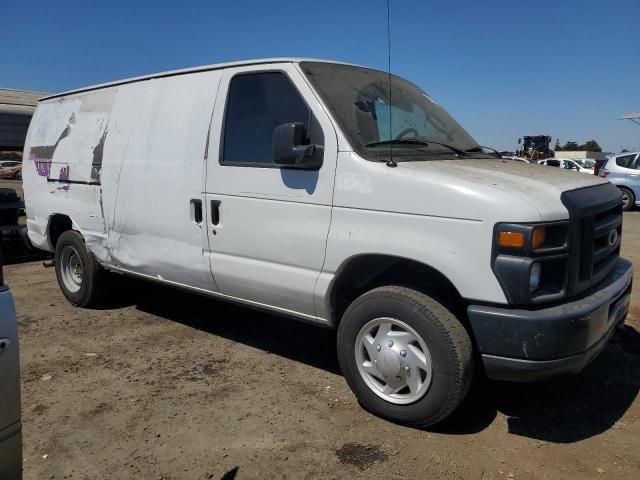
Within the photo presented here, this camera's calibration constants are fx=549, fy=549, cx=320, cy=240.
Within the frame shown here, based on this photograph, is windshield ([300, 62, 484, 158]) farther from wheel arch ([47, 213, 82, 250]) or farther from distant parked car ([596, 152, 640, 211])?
distant parked car ([596, 152, 640, 211])

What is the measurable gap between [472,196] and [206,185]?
2.03 metres

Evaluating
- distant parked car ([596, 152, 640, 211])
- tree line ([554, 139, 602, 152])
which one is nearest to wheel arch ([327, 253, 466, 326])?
distant parked car ([596, 152, 640, 211])

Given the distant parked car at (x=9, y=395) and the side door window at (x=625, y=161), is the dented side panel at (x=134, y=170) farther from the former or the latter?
the side door window at (x=625, y=161)

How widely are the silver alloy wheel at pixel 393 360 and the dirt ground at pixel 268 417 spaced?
0.24 metres

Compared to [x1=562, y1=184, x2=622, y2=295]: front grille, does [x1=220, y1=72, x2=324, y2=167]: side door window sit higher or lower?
higher

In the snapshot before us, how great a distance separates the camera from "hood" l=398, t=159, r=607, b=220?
2867 mm

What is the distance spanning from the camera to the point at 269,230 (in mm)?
3711

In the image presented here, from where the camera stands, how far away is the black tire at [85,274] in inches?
214

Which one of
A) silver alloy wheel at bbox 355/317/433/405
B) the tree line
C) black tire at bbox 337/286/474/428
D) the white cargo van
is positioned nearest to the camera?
the white cargo van

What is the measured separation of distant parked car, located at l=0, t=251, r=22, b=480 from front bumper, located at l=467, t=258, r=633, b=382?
2136 millimetres

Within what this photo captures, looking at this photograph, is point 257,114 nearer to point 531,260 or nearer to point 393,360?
point 393,360

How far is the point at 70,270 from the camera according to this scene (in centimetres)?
585

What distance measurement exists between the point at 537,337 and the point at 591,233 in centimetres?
71

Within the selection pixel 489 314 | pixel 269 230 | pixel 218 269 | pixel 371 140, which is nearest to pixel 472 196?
pixel 489 314
